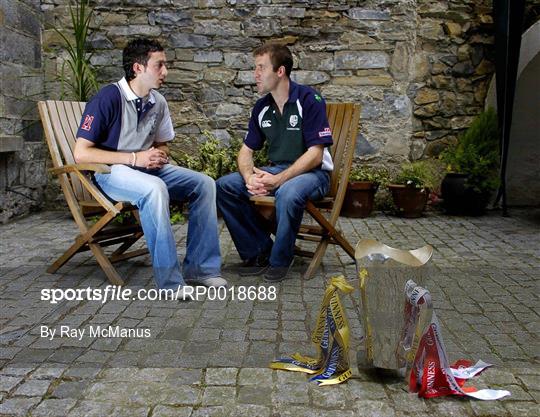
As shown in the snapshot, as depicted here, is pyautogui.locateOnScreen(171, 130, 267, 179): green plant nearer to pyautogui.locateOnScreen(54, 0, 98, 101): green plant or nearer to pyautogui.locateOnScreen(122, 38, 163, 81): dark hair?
pyautogui.locateOnScreen(54, 0, 98, 101): green plant

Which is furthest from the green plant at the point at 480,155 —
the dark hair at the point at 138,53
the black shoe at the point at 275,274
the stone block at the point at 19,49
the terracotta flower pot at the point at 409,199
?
the stone block at the point at 19,49

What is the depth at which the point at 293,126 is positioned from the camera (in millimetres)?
4156

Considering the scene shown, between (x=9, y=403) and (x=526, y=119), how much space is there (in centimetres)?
647

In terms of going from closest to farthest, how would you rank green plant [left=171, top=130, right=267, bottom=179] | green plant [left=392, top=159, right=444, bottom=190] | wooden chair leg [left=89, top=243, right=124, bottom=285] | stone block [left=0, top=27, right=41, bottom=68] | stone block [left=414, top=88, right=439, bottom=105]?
wooden chair leg [left=89, top=243, right=124, bottom=285] < stone block [left=0, top=27, right=41, bottom=68] < green plant [left=171, top=130, right=267, bottom=179] < green plant [left=392, top=159, right=444, bottom=190] < stone block [left=414, top=88, right=439, bottom=105]

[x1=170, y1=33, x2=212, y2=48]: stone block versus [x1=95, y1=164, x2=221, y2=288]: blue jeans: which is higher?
[x1=170, y1=33, x2=212, y2=48]: stone block

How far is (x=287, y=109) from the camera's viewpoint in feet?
13.7

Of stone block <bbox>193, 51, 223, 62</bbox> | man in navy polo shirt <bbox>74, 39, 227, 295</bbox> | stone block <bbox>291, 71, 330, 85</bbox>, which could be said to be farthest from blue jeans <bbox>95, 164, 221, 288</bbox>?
stone block <bbox>291, 71, 330, 85</bbox>

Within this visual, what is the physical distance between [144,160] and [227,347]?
1.39 meters

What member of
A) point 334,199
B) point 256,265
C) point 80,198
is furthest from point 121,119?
point 334,199

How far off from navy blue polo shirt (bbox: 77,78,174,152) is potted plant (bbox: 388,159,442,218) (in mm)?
3185

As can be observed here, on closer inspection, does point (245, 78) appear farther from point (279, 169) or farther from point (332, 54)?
point (279, 169)

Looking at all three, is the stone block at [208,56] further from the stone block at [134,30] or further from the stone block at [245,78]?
the stone block at [134,30]

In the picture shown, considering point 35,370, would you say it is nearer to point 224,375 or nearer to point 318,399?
point 224,375

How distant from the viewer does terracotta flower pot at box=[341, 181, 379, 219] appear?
6512 mm
